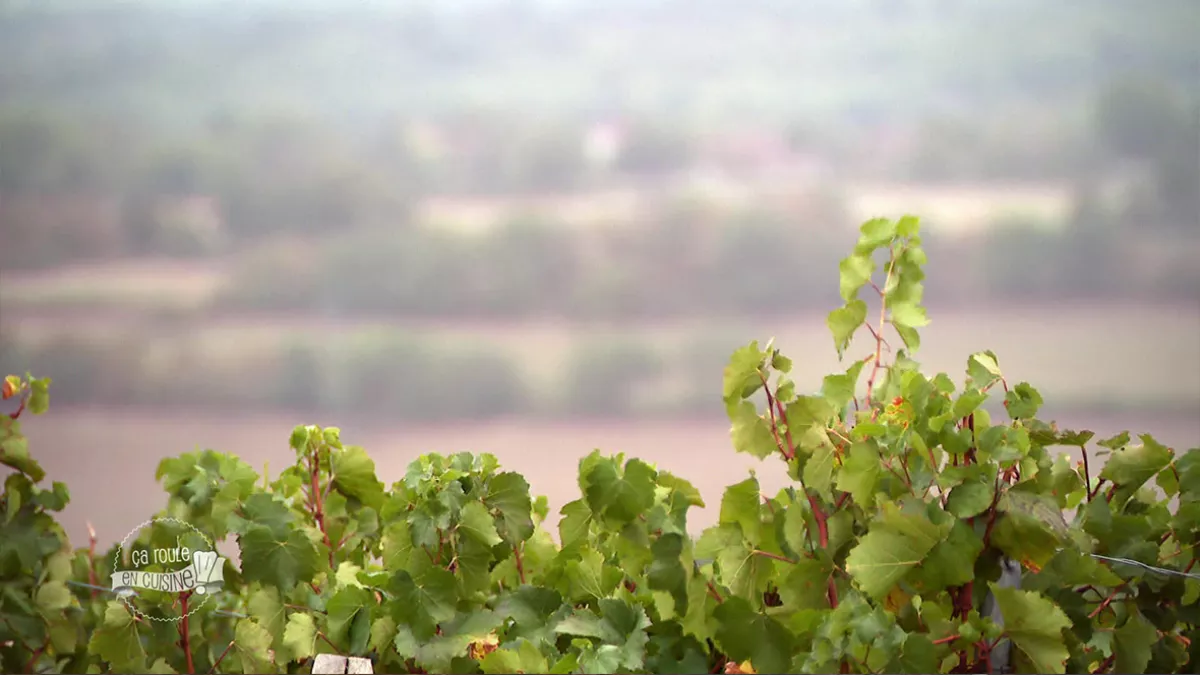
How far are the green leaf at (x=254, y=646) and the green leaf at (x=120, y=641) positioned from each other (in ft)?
0.45

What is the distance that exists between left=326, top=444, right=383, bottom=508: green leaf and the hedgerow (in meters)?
0.11

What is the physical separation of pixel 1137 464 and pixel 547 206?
173 centimetres

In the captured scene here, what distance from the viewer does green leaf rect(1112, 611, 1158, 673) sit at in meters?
0.77

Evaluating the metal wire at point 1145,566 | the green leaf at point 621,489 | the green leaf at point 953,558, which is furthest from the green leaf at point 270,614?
the metal wire at point 1145,566

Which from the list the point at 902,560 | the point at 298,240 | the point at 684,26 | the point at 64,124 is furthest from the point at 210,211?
the point at 902,560

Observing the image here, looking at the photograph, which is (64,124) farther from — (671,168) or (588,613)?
(588,613)

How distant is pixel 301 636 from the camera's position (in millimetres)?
864

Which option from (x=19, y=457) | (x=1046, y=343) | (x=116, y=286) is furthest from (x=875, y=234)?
(x=116, y=286)

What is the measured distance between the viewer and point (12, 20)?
2.66 metres

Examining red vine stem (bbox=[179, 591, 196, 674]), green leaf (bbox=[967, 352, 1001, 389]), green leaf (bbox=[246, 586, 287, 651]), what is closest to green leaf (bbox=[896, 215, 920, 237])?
green leaf (bbox=[967, 352, 1001, 389])

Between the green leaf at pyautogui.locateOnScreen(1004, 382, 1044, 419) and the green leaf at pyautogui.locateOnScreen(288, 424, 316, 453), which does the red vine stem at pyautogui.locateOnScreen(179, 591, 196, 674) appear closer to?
the green leaf at pyautogui.locateOnScreen(288, 424, 316, 453)

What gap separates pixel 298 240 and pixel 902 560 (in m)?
2.05

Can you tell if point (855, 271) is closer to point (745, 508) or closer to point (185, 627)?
point (745, 508)

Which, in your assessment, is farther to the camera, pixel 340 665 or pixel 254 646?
pixel 254 646
